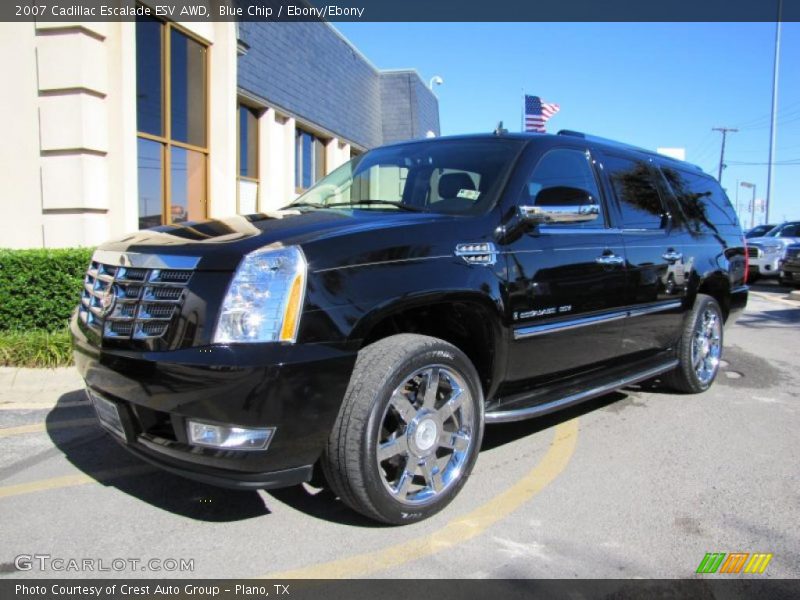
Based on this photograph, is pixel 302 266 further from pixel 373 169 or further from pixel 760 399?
pixel 760 399

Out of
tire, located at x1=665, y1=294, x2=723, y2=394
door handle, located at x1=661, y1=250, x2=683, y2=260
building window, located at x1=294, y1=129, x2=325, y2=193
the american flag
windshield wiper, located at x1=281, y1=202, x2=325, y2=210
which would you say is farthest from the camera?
building window, located at x1=294, y1=129, x2=325, y2=193

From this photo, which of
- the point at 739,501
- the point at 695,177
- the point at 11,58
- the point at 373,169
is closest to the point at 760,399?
the point at 695,177

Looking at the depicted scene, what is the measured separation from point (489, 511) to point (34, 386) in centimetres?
Result: 423

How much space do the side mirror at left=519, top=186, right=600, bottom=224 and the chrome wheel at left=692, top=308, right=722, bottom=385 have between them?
2144mm

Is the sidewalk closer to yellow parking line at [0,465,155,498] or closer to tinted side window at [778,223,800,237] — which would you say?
yellow parking line at [0,465,155,498]

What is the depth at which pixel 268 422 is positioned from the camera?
2500 mm

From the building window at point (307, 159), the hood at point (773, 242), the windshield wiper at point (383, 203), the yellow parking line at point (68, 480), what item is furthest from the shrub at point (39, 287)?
the hood at point (773, 242)

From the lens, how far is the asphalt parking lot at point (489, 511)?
109 inches

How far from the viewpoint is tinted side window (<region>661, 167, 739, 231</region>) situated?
17.6ft

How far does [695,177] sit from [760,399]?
207cm

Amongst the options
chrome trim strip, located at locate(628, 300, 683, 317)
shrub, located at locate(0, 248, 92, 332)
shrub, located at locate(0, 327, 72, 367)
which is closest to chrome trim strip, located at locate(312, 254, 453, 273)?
chrome trim strip, located at locate(628, 300, 683, 317)

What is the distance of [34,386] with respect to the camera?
5.40 metres

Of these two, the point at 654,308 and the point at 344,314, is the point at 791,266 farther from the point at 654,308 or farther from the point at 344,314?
the point at 344,314

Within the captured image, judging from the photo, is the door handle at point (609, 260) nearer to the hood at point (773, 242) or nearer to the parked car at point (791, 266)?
the parked car at point (791, 266)
